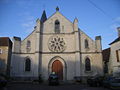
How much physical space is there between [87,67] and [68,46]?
533 cm

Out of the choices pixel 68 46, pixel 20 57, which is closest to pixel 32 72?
pixel 20 57

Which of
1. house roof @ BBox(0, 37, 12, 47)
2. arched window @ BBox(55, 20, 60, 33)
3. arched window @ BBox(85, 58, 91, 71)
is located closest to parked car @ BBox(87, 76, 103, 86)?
arched window @ BBox(85, 58, 91, 71)

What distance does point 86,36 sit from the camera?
2862 centimetres

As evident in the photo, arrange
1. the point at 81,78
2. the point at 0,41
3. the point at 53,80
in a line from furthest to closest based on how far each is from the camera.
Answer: the point at 0,41
the point at 81,78
the point at 53,80

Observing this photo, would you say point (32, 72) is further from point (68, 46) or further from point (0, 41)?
point (0, 41)

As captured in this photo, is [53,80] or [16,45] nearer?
[53,80]

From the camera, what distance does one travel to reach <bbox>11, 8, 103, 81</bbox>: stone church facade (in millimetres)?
26938

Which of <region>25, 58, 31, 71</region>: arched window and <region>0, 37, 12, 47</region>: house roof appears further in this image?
<region>0, 37, 12, 47</region>: house roof

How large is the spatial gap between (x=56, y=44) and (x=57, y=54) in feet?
6.66

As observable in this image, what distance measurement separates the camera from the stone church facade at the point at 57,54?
26.9m

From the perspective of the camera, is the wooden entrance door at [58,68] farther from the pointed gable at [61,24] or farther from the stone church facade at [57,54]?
the pointed gable at [61,24]

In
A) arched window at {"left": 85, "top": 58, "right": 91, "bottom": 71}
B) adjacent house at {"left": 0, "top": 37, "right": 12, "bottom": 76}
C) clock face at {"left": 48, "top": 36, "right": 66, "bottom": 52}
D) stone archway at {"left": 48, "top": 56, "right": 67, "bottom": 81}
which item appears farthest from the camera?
adjacent house at {"left": 0, "top": 37, "right": 12, "bottom": 76}

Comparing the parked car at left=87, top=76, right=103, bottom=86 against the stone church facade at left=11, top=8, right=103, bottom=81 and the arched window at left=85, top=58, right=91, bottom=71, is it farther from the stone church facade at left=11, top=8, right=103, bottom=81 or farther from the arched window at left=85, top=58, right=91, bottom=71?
the arched window at left=85, top=58, right=91, bottom=71

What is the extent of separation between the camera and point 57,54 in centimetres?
2775
